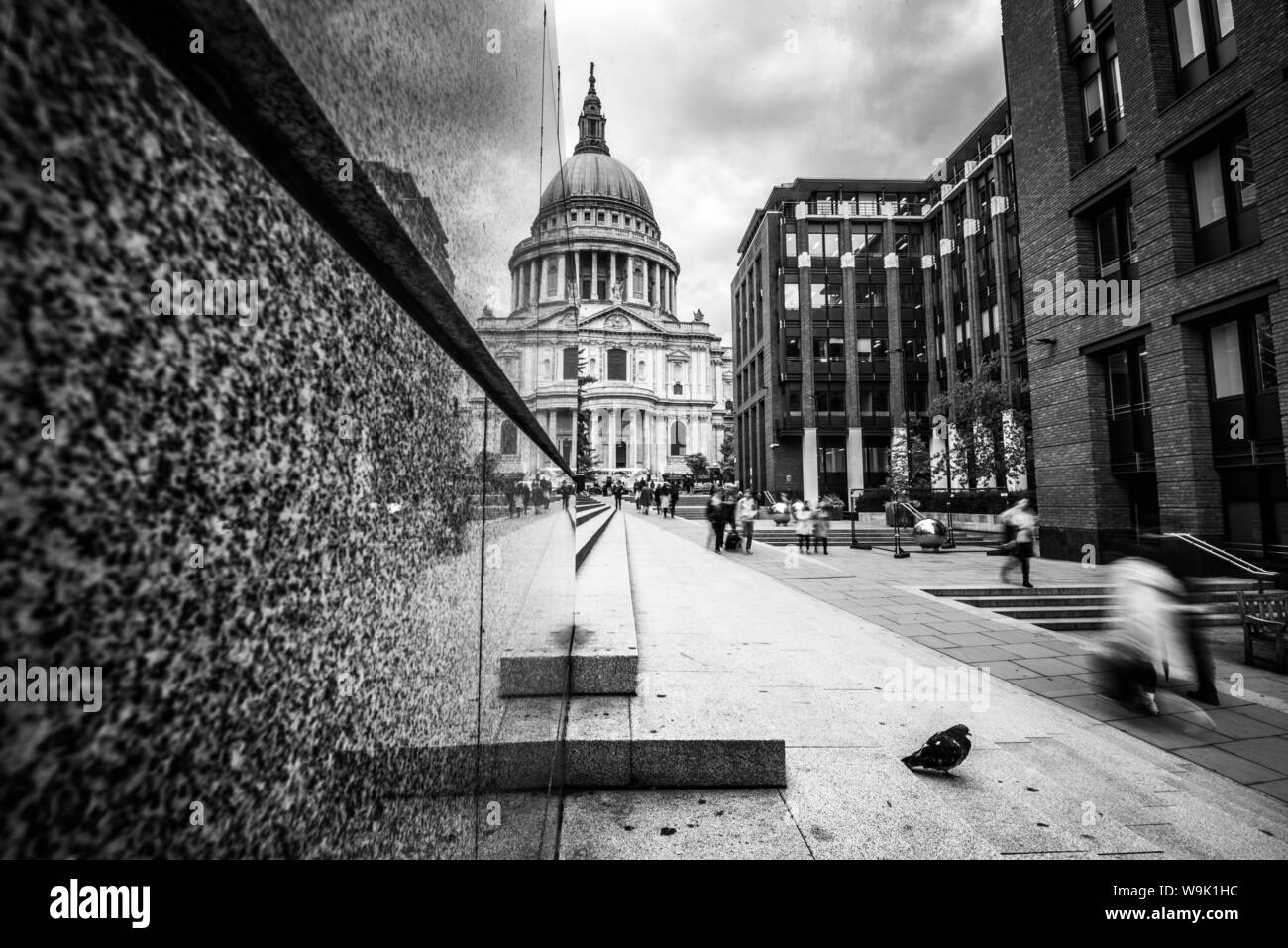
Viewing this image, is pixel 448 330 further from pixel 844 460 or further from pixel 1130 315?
pixel 844 460

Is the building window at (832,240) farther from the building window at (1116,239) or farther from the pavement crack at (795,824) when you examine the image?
the pavement crack at (795,824)

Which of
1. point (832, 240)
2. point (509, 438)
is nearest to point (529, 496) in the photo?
point (509, 438)

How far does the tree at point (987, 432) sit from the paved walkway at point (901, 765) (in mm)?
24387

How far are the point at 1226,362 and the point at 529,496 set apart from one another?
17106mm

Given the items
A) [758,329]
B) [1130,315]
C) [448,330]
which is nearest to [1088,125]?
[1130,315]

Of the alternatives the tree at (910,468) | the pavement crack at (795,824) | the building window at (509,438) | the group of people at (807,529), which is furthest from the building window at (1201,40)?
the tree at (910,468)

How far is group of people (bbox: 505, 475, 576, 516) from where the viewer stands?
2384mm

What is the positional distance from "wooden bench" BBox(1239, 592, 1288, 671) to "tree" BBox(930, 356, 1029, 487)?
2154 cm

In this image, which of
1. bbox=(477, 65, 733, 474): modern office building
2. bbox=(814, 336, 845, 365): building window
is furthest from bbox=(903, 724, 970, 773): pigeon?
bbox=(477, 65, 733, 474): modern office building

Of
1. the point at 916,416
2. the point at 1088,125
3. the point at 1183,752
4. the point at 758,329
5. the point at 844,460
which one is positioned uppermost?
the point at 758,329

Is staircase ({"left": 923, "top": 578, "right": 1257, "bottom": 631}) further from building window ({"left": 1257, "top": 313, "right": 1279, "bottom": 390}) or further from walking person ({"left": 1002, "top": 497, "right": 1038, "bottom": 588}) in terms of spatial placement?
building window ({"left": 1257, "top": 313, "right": 1279, "bottom": 390})

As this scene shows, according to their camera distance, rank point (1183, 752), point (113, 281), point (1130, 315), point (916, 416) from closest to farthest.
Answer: point (113, 281), point (1183, 752), point (1130, 315), point (916, 416)

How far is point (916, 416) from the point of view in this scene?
45219mm

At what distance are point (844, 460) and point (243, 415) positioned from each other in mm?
48229
